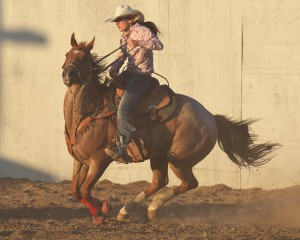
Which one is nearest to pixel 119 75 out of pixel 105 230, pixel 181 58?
pixel 105 230

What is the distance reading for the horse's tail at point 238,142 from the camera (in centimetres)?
955

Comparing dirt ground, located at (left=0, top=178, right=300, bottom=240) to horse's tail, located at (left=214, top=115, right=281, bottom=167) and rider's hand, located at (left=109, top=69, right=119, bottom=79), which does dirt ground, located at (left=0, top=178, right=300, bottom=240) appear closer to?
horse's tail, located at (left=214, top=115, right=281, bottom=167)

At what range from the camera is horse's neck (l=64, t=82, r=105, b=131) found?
862cm

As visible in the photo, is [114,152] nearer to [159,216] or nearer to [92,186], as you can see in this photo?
[92,186]

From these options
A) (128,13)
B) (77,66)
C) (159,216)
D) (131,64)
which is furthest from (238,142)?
(77,66)

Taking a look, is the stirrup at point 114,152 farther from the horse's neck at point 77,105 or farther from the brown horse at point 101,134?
the horse's neck at point 77,105

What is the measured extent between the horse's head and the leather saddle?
0.44 meters

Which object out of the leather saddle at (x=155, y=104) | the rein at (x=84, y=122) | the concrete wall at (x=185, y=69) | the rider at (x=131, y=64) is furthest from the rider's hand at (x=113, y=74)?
the concrete wall at (x=185, y=69)

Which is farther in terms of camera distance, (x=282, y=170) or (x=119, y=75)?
(x=282, y=170)

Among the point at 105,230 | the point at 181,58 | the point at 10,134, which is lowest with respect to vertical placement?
the point at 105,230

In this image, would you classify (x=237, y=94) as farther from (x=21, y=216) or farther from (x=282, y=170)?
(x=21, y=216)

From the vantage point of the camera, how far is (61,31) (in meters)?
12.0

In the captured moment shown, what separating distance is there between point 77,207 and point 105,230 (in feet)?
6.48

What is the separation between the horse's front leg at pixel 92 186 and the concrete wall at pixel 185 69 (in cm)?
330
